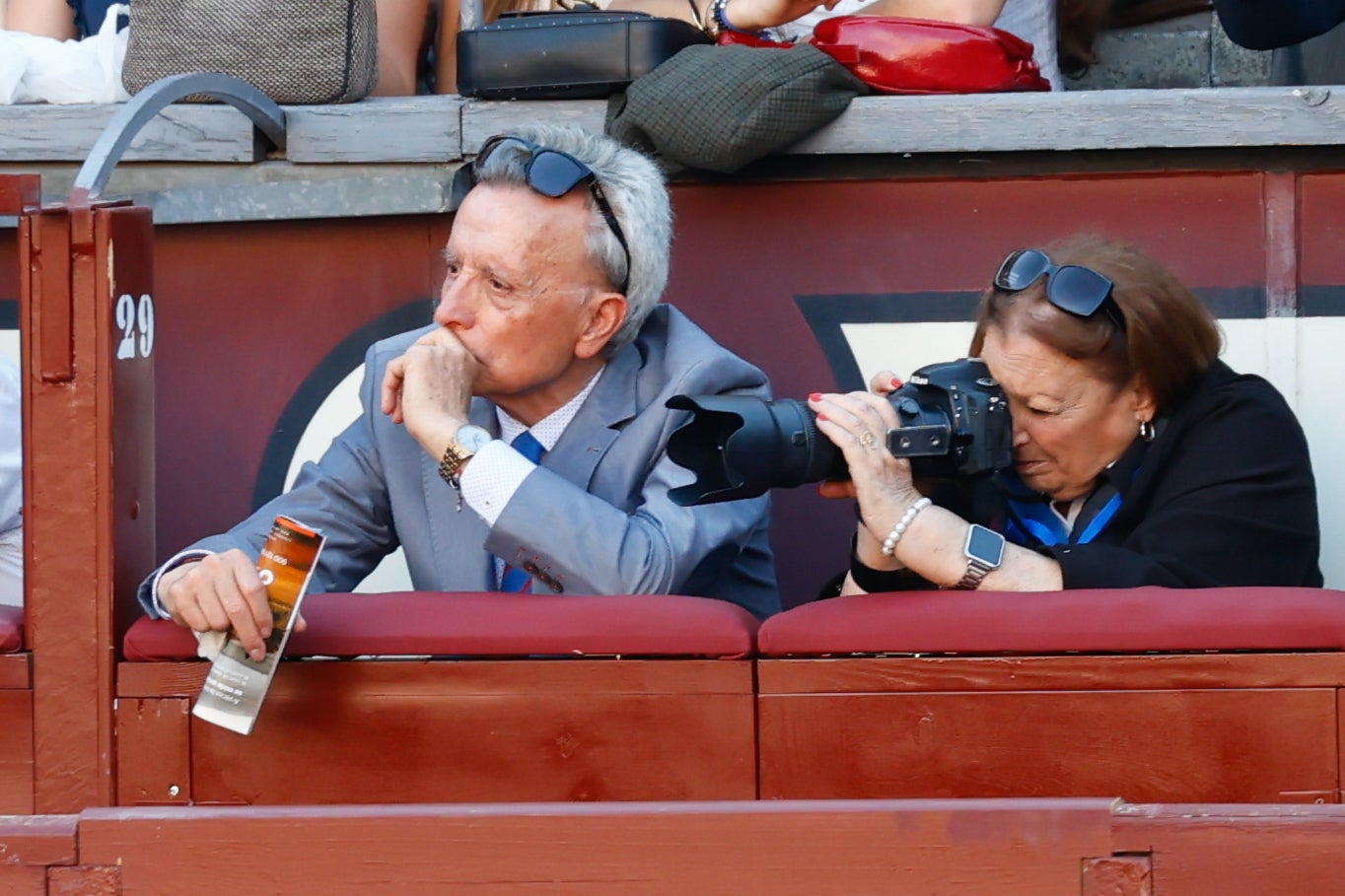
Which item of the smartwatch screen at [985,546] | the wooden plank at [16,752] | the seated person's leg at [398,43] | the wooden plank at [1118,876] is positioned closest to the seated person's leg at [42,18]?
the seated person's leg at [398,43]

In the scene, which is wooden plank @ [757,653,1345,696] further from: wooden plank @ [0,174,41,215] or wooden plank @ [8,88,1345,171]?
wooden plank @ [8,88,1345,171]

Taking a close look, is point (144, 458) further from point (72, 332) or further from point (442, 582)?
point (442, 582)

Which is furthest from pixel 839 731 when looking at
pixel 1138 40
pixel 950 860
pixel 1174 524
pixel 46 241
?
pixel 1138 40

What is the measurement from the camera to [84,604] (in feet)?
7.13

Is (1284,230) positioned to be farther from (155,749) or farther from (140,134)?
(155,749)

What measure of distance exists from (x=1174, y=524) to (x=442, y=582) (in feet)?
3.26

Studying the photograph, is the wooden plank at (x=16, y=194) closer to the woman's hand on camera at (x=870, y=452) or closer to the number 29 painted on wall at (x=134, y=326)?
the number 29 painted on wall at (x=134, y=326)

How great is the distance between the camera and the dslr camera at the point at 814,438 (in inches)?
93.4

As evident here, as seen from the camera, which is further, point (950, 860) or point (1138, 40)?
point (1138, 40)

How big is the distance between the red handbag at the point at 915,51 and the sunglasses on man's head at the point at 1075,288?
2.14 ft

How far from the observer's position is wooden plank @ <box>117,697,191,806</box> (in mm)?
2160

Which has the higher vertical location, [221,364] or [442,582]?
[221,364]

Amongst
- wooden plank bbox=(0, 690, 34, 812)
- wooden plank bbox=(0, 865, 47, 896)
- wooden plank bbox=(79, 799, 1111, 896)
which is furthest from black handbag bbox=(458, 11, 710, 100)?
wooden plank bbox=(0, 865, 47, 896)

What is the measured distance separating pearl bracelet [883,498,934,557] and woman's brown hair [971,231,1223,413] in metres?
0.40
